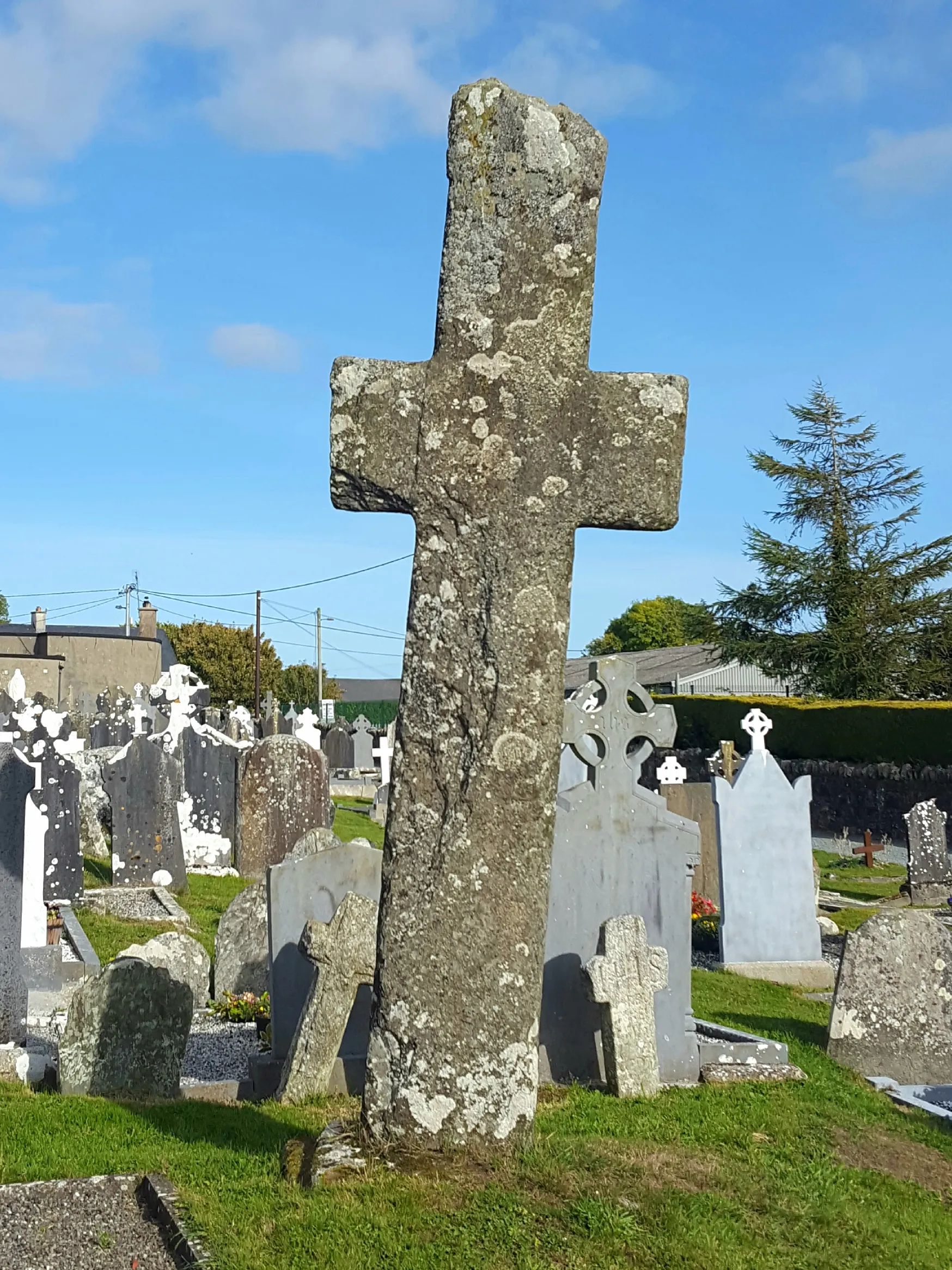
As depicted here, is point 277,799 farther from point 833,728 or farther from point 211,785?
point 833,728

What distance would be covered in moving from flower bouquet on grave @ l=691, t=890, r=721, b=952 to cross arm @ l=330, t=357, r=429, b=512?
8.82 metres

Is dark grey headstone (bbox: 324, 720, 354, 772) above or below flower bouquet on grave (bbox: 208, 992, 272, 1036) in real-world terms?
above

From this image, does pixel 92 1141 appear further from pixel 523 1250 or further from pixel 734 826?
pixel 734 826

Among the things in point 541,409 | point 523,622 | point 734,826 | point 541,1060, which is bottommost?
point 541,1060

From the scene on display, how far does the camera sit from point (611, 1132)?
5426 millimetres

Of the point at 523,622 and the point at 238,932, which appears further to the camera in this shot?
the point at 238,932

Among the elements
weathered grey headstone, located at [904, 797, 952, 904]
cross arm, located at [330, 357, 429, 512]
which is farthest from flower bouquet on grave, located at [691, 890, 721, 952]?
cross arm, located at [330, 357, 429, 512]

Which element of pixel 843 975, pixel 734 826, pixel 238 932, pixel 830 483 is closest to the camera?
pixel 843 975

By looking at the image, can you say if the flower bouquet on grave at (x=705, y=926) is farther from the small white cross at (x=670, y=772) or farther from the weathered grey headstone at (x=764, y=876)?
the small white cross at (x=670, y=772)

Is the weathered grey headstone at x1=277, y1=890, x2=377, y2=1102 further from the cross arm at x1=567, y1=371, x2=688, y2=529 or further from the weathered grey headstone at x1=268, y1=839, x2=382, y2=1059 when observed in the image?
the cross arm at x1=567, y1=371, x2=688, y2=529

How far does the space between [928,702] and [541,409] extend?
2456 centimetres

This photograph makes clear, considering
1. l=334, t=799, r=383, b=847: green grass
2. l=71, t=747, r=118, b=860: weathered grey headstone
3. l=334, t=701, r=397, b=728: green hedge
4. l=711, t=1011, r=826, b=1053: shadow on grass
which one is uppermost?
l=334, t=701, r=397, b=728: green hedge

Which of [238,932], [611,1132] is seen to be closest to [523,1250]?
[611,1132]

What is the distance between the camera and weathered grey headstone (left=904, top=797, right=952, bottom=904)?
16656 mm
